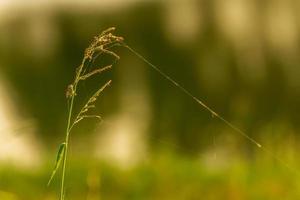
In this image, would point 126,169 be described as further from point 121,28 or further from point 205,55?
point 121,28

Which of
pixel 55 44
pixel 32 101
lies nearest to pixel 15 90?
pixel 32 101

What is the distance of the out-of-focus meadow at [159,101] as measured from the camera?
5309 millimetres

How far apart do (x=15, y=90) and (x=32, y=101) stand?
1.84 m

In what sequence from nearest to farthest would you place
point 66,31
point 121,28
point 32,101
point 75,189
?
point 75,189 < point 32,101 < point 121,28 < point 66,31

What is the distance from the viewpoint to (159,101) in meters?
15.3

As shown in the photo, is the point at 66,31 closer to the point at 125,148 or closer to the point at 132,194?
the point at 125,148

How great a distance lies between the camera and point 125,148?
920cm

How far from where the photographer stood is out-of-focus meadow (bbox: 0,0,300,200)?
5.31m

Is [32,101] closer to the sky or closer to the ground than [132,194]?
closer to the sky

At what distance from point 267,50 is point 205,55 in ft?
5.92

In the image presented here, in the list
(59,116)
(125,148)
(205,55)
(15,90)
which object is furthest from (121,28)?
(125,148)


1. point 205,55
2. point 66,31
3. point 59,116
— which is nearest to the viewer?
point 59,116

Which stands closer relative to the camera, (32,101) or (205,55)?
(32,101)

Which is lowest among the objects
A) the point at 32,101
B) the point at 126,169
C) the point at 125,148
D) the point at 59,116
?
the point at 126,169
